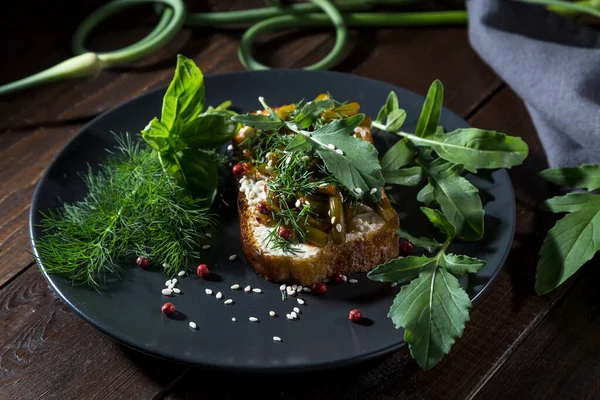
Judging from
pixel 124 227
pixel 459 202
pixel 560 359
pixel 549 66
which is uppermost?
pixel 549 66

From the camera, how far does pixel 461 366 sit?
2.00 m

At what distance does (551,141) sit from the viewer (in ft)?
8.53

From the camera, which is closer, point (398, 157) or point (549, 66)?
point (398, 157)

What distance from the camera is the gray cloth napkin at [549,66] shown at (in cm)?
253

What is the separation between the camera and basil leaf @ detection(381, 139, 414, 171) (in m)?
2.34

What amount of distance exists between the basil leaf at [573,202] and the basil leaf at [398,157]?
44 cm

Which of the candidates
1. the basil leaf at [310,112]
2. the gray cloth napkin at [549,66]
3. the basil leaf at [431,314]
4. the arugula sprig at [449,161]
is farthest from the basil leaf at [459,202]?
the gray cloth napkin at [549,66]

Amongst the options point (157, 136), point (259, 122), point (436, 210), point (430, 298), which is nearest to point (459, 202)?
point (436, 210)

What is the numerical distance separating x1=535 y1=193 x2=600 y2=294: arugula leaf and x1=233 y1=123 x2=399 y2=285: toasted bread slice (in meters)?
0.41

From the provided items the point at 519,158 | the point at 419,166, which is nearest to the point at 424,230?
the point at 419,166

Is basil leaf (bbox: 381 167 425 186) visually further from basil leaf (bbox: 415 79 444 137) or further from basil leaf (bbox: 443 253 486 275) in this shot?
basil leaf (bbox: 443 253 486 275)

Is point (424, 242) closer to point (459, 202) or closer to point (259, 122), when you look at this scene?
→ point (459, 202)

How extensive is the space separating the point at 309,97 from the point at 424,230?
2.38ft

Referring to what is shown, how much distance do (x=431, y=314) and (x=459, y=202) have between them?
1.49 ft
